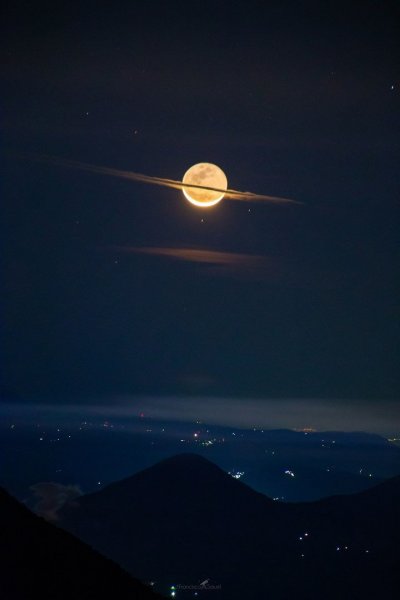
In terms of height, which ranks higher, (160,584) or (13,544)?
(13,544)

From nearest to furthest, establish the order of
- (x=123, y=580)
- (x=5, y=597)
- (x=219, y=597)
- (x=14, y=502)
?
(x=5, y=597), (x=123, y=580), (x=14, y=502), (x=219, y=597)

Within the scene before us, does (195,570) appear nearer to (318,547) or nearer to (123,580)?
(318,547)

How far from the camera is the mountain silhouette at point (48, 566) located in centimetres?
2685

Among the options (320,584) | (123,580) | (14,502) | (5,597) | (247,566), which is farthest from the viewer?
(247,566)

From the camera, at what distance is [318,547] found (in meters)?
190

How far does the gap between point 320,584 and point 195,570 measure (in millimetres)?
36646

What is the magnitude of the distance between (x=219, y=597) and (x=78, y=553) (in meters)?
135

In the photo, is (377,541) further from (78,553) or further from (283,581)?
(78,553)

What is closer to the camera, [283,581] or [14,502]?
[14,502]

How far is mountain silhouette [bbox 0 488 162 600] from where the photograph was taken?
88.1ft

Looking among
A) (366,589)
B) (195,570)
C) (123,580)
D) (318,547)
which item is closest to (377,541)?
(318,547)

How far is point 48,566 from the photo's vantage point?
29.6 m

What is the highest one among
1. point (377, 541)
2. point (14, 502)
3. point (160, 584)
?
point (14, 502)

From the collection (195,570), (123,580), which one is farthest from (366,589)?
(123,580)
